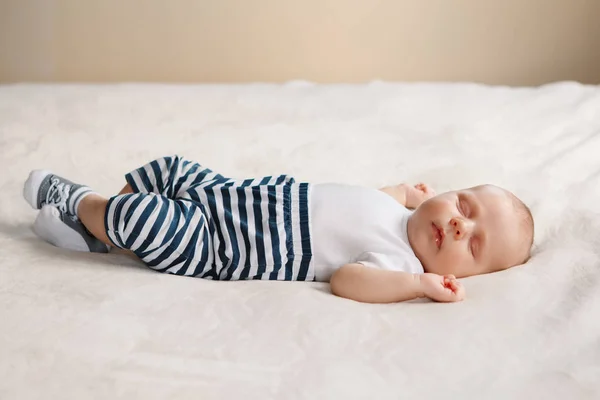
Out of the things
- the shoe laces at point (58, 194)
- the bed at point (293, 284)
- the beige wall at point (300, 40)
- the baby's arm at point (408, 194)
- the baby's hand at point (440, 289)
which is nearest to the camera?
the bed at point (293, 284)

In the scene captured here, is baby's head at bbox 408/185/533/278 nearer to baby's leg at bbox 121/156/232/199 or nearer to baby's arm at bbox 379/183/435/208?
baby's arm at bbox 379/183/435/208

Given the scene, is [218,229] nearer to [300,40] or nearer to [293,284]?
[293,284]

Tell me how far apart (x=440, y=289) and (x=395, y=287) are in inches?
2.7

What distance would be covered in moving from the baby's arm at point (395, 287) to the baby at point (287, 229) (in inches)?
0.9

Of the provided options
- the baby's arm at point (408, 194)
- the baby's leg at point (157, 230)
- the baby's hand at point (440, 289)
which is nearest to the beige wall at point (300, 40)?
the baby's arm at point (408, 194)

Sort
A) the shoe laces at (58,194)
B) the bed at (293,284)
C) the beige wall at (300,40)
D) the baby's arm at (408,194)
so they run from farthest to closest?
the beige wall at (300,40)
the baby's arm at (408,194)
the shoe laces at (58,194)
the bed at (293,284)

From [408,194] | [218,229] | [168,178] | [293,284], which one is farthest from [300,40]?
[293,284]

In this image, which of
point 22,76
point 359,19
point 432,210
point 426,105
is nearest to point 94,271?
point 432,210

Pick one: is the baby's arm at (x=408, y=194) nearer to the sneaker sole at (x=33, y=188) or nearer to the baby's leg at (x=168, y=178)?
the baby's leg at (x=168, y=178)

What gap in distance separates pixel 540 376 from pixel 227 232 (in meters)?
0.58

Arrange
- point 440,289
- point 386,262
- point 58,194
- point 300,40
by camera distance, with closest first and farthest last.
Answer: point 440,289 → point 386,262 → point 58,194 → point 300,40

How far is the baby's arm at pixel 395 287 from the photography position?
118 centimetres

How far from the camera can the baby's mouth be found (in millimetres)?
1330

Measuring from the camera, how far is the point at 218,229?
1348 millimetres
